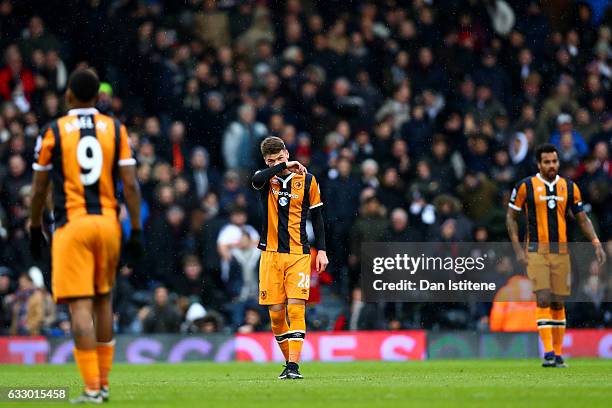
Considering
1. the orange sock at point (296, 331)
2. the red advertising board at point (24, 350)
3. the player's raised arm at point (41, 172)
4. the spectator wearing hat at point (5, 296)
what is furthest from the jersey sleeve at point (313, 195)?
the spectator wearing hat at point (5, 296)

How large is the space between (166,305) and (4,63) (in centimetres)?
608

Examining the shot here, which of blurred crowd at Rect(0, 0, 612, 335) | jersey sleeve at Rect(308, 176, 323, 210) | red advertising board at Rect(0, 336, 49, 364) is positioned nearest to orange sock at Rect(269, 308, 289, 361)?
jersey sleeve at Rect(308, 176, 323, 210)

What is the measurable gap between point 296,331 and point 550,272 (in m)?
4.20

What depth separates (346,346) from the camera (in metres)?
18.9

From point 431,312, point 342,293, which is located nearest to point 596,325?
point 431,312

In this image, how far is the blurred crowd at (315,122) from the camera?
19516 millimetres

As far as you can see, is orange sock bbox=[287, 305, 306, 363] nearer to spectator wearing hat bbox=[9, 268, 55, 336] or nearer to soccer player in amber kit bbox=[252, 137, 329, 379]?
soccer player in amber kit bbox=[252, 137, 329, 379]

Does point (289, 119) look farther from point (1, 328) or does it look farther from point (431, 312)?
point (1, 328)

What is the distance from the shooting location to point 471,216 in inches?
808

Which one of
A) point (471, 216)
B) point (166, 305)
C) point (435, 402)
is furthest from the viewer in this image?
point (471, 216)

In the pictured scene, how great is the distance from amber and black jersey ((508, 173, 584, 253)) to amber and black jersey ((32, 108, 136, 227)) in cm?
726

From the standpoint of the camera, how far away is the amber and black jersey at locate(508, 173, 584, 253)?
1517cm

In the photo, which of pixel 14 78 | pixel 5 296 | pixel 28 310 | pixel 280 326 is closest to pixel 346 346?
pixel 28 310

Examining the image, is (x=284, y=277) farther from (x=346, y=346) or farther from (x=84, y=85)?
(x=346, y=346)
